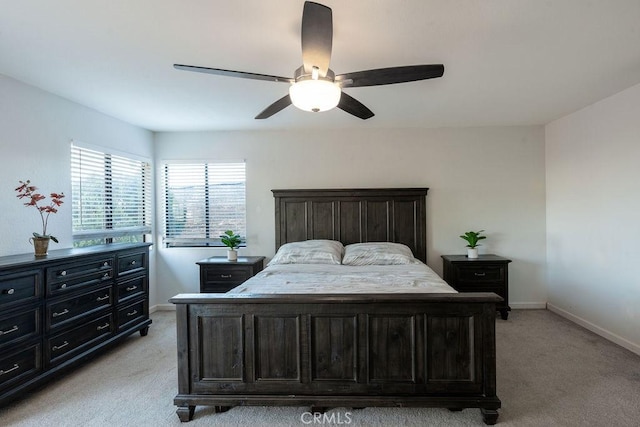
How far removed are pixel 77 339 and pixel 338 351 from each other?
7.60ft

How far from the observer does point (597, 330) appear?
3.40 metres

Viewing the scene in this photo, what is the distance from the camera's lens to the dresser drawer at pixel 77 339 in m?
2.46

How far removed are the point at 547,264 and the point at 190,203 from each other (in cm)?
504

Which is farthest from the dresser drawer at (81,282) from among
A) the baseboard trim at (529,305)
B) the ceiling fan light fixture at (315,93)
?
the baseboard trim at (529,305)

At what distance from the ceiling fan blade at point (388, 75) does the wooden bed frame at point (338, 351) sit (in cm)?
136

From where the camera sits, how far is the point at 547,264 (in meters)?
4.23

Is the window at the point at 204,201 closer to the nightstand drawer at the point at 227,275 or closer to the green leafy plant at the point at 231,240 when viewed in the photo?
the green leafy plant at the point at 231,240

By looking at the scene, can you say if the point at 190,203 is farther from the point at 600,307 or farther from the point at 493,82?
the point at 600,307

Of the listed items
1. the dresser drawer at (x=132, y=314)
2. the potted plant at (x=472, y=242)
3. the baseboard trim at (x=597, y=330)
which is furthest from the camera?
the potted plant at (x=472, y=242)

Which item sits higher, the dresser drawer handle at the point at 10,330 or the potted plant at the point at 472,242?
the potted plant at the point at 472,242

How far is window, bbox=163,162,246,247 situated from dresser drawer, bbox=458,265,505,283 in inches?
116

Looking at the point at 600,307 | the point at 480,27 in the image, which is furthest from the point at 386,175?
the point at 600,307

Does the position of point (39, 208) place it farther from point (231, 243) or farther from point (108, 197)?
point (231, 243)

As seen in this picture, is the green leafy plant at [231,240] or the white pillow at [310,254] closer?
the white pillow at [310,254]
